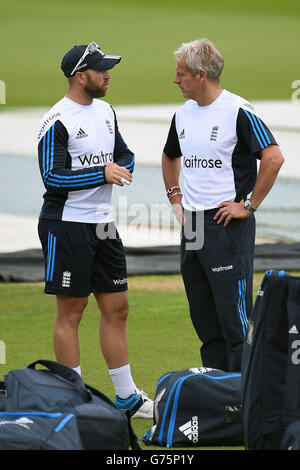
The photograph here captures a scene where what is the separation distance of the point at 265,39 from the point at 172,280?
66.7 ft

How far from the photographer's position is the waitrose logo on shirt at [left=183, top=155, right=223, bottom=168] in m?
4.66

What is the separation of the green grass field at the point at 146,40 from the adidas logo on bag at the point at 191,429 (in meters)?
14.8

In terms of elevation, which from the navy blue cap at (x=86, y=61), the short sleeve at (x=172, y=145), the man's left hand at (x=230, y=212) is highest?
the navy blue cap at (x=86, y=61)

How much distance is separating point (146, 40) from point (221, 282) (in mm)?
22053

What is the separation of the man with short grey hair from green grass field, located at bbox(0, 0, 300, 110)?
552 inches

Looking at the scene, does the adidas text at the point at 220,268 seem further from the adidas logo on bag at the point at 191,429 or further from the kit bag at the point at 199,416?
the adidas logo on bag at the point at 191,429

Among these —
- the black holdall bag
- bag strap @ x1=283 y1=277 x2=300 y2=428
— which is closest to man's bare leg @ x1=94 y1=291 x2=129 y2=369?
the black holdall bag

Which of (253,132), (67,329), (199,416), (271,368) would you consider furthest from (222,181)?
(271,368)

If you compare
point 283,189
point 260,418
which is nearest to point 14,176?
point 283,189

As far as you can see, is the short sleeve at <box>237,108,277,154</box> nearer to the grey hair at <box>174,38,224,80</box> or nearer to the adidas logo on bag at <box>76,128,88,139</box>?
the grey hair at <box>174,38,224,80</box>

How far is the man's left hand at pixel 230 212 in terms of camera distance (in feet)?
15.1

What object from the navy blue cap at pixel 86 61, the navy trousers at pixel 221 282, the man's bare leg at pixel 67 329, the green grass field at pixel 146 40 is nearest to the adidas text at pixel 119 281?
the man's bare leg at pixel 67 329

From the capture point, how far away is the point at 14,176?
1251cm
